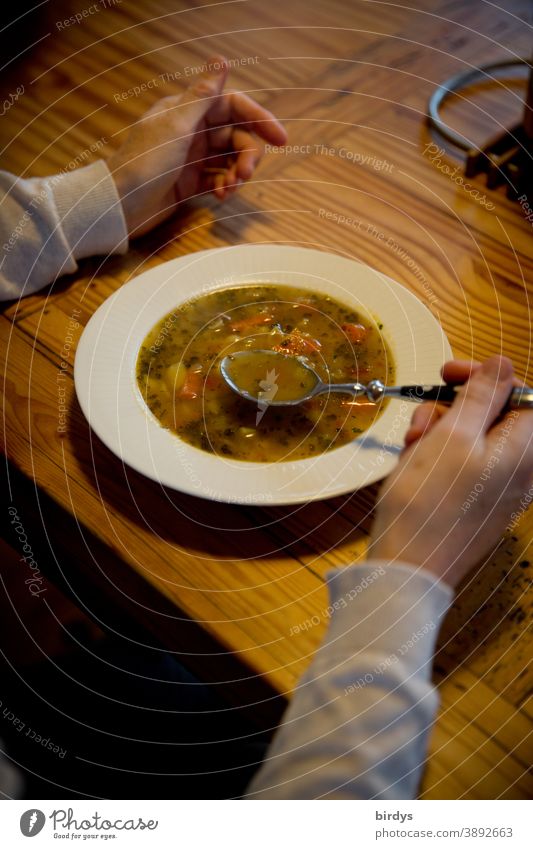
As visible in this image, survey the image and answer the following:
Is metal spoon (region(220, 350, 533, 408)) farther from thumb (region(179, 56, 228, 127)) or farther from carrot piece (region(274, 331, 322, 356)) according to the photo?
thumb (region(179, 56, 228, 127))

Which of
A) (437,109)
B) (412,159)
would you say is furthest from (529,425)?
(437,109)

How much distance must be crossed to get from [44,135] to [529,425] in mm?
838

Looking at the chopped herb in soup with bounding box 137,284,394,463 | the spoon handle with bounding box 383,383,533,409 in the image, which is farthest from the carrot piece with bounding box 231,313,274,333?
the spoon handle with bounding box 383,383,533,409

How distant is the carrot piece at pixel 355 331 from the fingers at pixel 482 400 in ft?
0.59

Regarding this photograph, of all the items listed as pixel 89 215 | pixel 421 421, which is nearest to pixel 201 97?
pixel 89 215

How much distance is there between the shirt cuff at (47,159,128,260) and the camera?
0.92 m

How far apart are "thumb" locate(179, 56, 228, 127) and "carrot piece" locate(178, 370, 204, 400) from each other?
0.41 metres

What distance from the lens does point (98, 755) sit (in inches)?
27.7

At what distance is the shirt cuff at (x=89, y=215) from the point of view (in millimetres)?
921

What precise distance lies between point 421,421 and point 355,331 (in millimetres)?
194

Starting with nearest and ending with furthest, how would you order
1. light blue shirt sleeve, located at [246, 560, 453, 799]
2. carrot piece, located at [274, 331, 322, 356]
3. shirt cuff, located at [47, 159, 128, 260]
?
light blue shirt sleeve, located at [246, 560, 453, 799]
carrot piece, located at [274, 331, 322, 356]
shirt cuff, located at [47, 159, 128, 260]

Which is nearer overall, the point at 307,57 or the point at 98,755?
the point at 98,755
